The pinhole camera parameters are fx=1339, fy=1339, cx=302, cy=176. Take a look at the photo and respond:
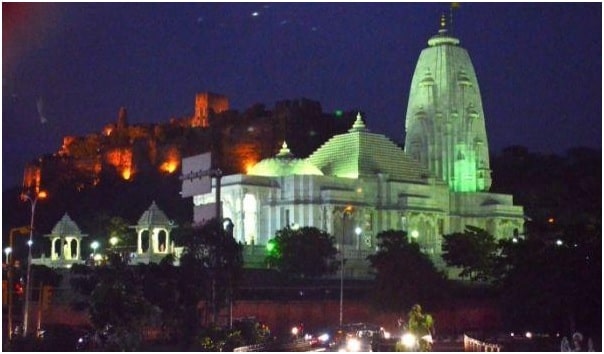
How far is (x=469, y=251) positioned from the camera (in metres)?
62.8

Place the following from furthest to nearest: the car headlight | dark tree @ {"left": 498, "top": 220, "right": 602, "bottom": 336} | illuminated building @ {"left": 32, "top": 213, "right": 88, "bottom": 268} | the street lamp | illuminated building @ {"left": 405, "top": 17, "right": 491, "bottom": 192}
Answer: illuminated building @ {"left": 405, "top": 17, "right": 491, "bottom": 192}, the street lamp, illuminated building @ {"left": 32, "top": 213, "right": 88, "bottom": 268}, dark tree @ {"left": 498, "top": 220, "right": 602, "bottom": 336}, the car headlight

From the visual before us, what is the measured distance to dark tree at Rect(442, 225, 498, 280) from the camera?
61.7 m

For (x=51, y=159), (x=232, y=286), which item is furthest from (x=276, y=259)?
(x=51, y=159)

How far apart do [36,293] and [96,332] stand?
42.9ft

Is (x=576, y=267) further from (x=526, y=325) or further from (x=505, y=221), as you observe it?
(x=505, y=221)

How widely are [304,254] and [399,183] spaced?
16321mm

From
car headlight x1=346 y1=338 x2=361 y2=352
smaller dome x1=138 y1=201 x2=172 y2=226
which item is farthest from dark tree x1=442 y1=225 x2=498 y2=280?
car headlight x1=346 y1=338 x2=361 y2=352

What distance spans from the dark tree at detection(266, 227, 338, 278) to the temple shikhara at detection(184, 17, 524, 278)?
A: 2296 mm

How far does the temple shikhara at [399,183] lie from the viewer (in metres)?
72.2

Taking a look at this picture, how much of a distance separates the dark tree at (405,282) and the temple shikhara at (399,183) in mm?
11341

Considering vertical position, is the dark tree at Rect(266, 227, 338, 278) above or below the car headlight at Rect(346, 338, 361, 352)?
above

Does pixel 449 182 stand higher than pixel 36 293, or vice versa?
pixel 449 182

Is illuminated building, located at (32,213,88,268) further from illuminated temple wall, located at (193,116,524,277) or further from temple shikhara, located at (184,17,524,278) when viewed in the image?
illuminated temple wall, located at (193,116,524,277)

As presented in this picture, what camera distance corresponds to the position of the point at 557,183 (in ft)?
269
